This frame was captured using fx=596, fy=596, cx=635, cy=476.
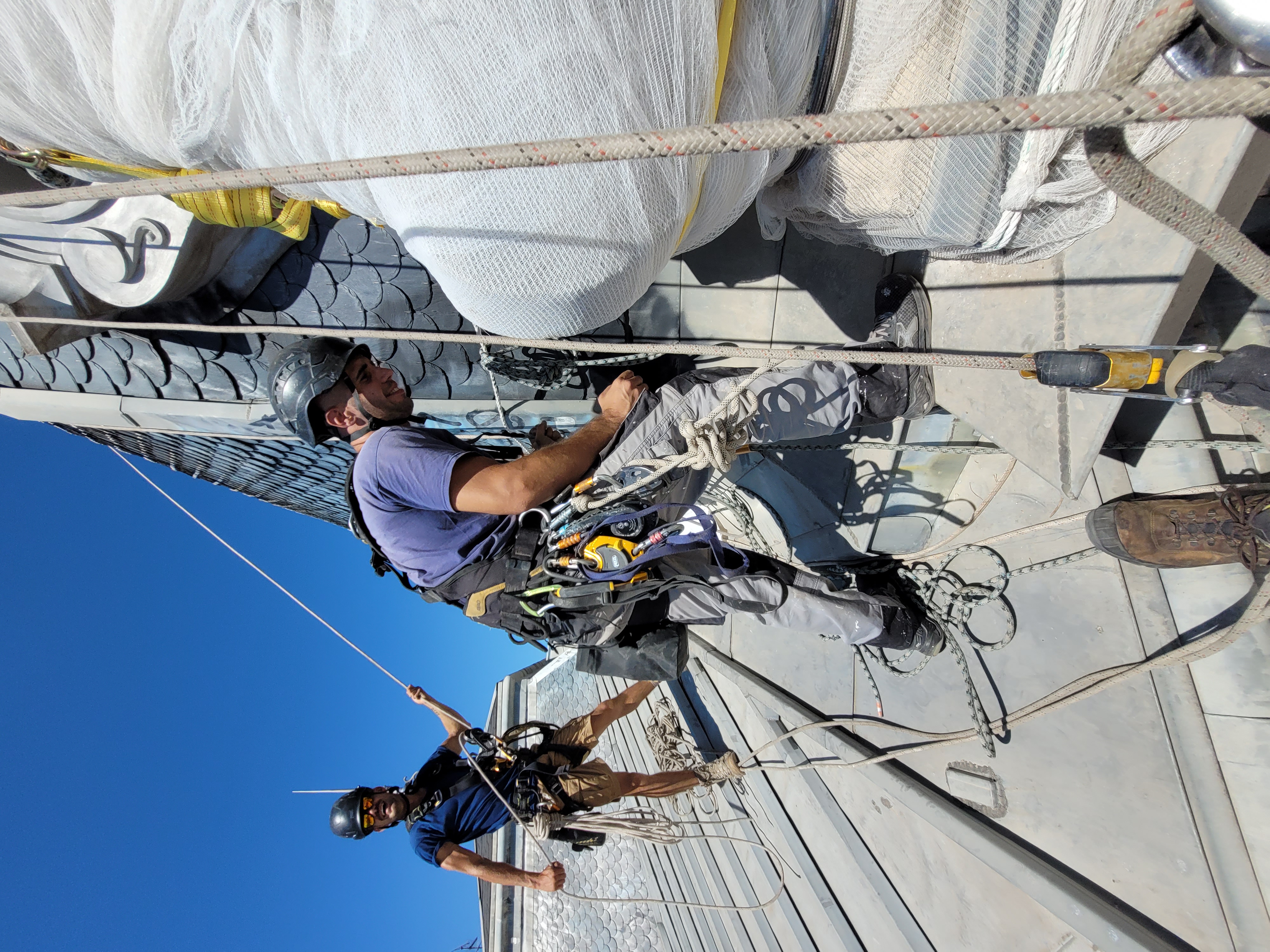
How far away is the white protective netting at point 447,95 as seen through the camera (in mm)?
1045

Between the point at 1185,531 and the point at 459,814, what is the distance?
345 centimetres

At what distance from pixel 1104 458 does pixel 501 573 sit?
6.22ft

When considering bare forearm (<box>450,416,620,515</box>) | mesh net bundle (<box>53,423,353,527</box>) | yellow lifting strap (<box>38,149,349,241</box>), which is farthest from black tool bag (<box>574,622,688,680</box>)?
yellow lifting strap (<box>38,149,349,241</box>)

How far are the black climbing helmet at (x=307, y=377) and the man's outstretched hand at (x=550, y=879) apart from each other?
2825 mm

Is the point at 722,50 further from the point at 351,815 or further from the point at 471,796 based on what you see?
the point at 351,815

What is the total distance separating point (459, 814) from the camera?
3.32m

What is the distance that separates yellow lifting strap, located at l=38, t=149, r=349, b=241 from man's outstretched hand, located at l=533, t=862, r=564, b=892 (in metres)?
3.53

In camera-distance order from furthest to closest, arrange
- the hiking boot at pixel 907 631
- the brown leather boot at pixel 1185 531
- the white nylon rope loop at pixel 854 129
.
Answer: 1. the hiking boot at pixel 907 631
2. the brown leather boot at pixel 1185 531
3. the white nylon rope loop at pixel 854 129

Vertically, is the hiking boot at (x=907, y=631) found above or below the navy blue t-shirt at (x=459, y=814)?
below

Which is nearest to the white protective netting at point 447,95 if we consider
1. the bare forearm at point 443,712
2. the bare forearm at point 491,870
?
the bare forearm at point 443,712

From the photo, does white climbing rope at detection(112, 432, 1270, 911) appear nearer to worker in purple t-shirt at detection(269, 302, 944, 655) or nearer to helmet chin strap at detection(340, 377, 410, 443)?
worker in purple t-shirt at detection(269, 302, 944, 655)

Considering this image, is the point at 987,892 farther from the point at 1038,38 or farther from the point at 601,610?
the point at 1038,38

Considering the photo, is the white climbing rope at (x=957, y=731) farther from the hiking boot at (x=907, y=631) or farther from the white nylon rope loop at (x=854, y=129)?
the white nylon rope loop at (x=854, y=129)

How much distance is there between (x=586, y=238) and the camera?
1.28m
